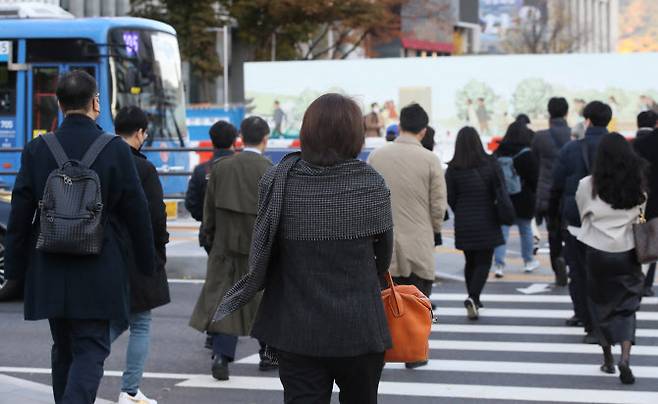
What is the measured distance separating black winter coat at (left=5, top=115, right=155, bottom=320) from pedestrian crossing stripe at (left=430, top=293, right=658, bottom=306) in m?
7.14

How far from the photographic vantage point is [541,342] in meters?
9.95

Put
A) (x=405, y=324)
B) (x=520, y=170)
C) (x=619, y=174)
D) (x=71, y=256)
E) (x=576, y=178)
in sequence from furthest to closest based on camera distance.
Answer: (x=520, y=170)
(x=576, y=178)
(x=619, y=174)
(x=71, y=256)
(x=405, y=324)

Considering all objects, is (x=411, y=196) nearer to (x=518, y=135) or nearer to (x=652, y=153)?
(x=652, y=153)

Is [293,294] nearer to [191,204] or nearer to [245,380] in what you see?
[245,380]

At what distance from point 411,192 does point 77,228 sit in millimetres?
3548

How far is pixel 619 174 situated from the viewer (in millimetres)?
7902

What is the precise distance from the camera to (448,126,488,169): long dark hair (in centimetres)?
1042

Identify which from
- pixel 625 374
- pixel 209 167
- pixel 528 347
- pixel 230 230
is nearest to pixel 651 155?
pixel 528 347

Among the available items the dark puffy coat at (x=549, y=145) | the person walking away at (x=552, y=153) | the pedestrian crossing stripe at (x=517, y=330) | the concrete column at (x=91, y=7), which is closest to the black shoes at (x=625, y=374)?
the pedestrian crossing stripe at (x=517, y=330)

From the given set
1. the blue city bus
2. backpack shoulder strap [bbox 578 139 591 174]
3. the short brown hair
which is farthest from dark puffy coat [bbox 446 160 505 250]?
the blue city bus

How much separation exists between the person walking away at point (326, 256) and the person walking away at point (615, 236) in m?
3.83

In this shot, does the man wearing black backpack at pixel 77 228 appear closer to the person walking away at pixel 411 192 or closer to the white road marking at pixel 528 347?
the person walking away at pixel 411 192

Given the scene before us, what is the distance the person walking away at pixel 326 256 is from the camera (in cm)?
433

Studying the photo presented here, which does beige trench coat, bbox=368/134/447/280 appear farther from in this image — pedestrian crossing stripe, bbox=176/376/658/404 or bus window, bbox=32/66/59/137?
bus window, bbox=32/66/59/137
